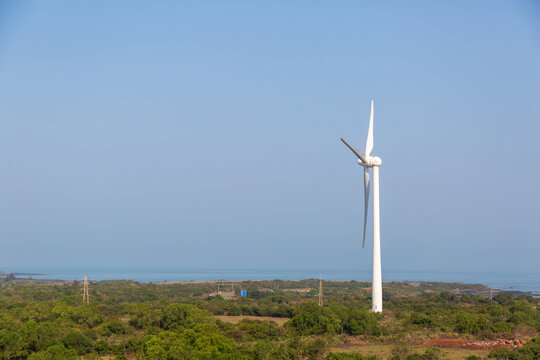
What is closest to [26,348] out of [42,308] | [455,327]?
[42,308]

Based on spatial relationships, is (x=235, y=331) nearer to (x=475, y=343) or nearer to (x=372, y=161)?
(x=475, y=343)

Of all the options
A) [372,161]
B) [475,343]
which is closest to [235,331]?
[475,343]

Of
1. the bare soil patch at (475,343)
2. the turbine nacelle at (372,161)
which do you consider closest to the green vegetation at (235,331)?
the bare soil patch at (475,343)

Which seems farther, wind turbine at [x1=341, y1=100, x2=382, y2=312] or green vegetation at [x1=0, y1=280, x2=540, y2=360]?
wind turbine at [x1=341, y1=100, x2=382, y2=312]

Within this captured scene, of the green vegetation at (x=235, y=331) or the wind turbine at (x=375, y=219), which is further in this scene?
the wind turbine at (x=375, y=219)

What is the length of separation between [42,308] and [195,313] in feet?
42.5

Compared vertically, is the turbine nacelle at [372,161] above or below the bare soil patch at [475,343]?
above

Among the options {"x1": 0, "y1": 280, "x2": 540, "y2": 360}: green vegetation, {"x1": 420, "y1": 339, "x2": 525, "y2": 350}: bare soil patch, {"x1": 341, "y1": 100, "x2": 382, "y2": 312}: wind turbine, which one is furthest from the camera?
{"x1": 341, "y1": 100, "x2": 382, "y2": 312}: wind turbine

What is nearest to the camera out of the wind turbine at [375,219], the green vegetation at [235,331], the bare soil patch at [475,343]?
the green vegetation at [235,331]


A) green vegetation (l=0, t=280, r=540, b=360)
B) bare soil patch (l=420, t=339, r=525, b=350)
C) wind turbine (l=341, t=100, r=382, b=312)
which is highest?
wind turbine (l=341, t=100, r=382, b=312)

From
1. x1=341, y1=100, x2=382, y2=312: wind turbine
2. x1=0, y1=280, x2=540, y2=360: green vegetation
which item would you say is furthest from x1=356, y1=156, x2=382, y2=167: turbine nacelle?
x1=0, y1=280, x2=540, y2=360: green vegetation

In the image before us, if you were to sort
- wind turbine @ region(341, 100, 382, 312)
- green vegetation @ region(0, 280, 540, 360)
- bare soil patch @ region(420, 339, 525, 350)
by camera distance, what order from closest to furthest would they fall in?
1. green vegetation @ region(0, 280, 540, 360)
2. bare soil patch @ region(420, 339, 525, 350)
3. wind turbine @ region(341, 100, 382, 312)

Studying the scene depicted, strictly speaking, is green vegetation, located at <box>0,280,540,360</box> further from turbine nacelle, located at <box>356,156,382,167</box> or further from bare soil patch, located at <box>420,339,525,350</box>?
turbine nacelle, located at <box>356,156,382,167</box>

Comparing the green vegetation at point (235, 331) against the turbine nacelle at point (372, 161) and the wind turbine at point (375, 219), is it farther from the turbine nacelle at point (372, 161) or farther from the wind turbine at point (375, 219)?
the turbine nacelle at point (372, 161)
